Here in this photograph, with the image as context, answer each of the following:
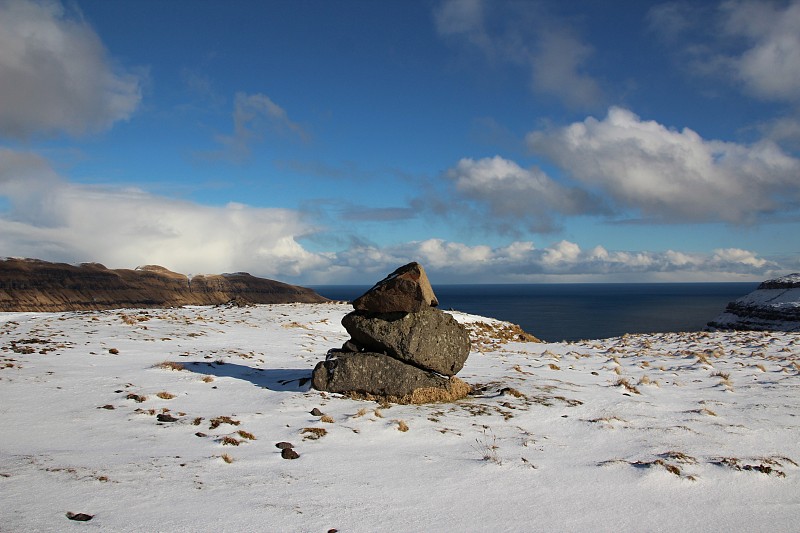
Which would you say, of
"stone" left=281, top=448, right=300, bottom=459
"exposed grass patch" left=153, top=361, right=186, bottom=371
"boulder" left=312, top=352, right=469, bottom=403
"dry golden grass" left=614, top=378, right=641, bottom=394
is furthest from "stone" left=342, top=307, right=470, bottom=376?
"exposed grass patch" left=153, top=361, right=186, bottom=371

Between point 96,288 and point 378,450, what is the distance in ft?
549

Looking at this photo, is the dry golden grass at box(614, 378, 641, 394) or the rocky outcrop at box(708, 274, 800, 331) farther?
the rocky outcrop at box(708, 274, 800, 331)

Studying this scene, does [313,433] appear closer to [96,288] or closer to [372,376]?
[372,376]

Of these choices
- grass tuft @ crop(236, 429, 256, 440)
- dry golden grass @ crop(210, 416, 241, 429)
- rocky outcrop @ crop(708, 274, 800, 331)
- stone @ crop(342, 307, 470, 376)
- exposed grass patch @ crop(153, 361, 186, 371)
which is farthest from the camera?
rocky outcrop @ crop(708, 274, 800, 331)

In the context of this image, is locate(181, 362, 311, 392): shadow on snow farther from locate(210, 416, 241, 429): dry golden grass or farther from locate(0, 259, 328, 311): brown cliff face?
locate(0, 259, 328, 311): brown cliff face

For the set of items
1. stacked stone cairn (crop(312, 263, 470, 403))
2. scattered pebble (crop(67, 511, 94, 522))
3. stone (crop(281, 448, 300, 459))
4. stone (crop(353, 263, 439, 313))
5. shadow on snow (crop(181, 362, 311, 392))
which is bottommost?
stone (crop(281, 448, 300, 459))

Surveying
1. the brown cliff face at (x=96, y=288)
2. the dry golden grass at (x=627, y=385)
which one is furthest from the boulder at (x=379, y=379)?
the brown cliff face at (x=96, y=288)

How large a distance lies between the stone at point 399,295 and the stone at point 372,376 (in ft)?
4.39

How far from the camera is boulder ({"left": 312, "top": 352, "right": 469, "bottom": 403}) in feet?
40.7

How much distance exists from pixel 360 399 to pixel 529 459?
494cm

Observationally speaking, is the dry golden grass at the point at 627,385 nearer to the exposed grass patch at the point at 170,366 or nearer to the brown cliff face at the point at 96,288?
the exposed grass patch at the point at 170,366

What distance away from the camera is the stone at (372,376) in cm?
1244

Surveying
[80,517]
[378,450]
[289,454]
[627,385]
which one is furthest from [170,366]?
[627,385]

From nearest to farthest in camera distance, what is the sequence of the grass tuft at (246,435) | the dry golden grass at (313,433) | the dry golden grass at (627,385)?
the grass tuft at (246,435), the dry golden grass at (313,433), the dry golden grass at (627,385)
